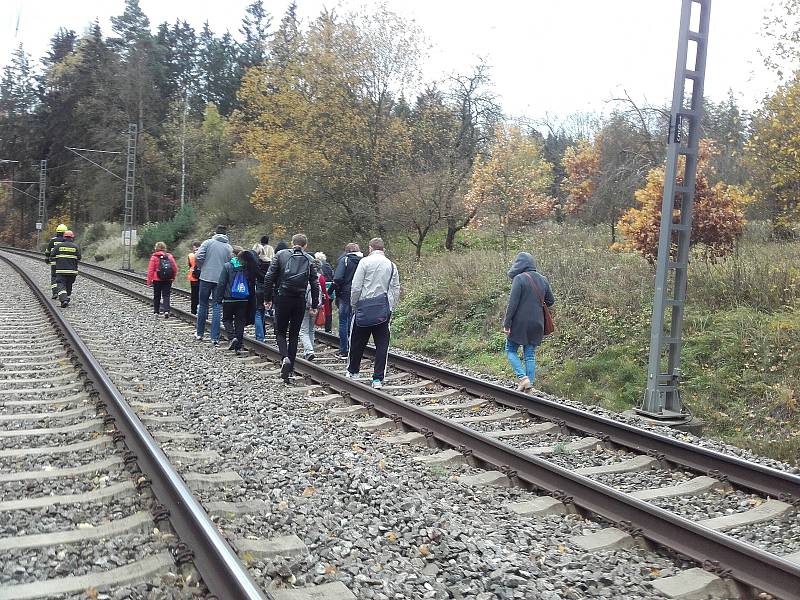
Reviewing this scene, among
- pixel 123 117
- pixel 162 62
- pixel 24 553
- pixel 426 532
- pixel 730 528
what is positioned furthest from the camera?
pixel 162 62

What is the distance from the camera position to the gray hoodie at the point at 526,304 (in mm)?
9531

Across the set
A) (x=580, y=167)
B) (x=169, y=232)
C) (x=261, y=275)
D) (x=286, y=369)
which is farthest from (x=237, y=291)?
(x=580, y=167)

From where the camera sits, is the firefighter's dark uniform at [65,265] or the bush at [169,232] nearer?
the firefighter's dark uniform at [65,265]

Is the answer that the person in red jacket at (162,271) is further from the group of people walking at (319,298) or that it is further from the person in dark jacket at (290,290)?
the person in dark jacket at (290,290)

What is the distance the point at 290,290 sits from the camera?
1006cm

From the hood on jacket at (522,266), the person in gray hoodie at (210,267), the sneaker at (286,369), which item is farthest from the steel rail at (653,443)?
the person in gray hoodie at (210,267)

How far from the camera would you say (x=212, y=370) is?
10.7 meters

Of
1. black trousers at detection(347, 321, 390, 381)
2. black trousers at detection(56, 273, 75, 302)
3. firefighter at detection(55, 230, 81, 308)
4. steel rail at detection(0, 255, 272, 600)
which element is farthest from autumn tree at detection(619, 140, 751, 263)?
black trousers at detection(56, 273, 75, 302)

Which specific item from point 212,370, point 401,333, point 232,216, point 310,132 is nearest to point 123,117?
point 232,216

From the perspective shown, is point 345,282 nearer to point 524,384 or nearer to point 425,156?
point 524,384

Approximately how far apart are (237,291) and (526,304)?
16.7ft

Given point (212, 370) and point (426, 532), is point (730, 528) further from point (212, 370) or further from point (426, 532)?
point (212, 370)

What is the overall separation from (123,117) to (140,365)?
162 feet

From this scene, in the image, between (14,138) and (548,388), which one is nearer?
(548,388)
